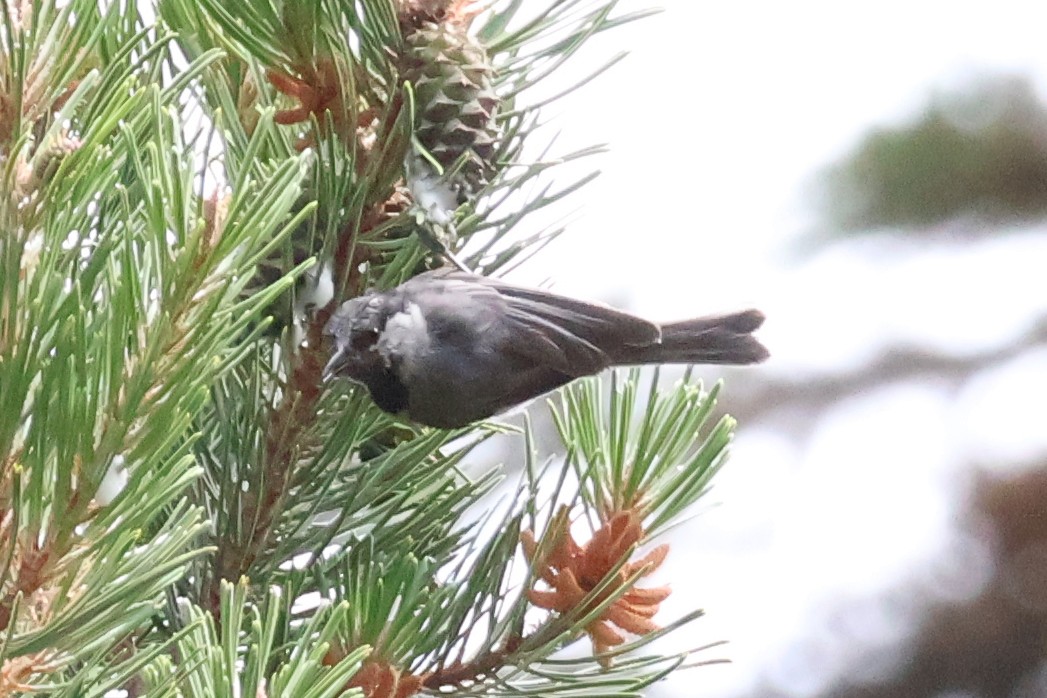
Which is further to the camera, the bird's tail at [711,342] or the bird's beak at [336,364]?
the bird's tail at [711,342]

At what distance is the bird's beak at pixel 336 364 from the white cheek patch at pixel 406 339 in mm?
30

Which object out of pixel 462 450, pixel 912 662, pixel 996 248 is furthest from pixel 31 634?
pixel 996 248

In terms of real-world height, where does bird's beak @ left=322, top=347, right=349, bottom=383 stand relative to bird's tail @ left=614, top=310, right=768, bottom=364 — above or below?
below

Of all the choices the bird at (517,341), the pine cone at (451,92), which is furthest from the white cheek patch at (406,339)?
the pine cone at (451,92)

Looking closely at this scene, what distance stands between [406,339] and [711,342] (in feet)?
0.81

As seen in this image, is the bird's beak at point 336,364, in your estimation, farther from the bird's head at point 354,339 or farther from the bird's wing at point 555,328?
the bird's wing at point 555,328

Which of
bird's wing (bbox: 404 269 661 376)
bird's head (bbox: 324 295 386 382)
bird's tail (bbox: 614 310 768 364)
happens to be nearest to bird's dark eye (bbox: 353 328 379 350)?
bird's head (bbox: 324 295 386 382)

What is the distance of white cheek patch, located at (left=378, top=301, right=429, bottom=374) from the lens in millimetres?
669

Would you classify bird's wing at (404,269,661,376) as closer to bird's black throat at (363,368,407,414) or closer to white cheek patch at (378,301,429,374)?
white cheek patch at (378,301,429,374)

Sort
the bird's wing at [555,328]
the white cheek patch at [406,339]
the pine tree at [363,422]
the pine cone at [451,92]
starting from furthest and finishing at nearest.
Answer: the bird's wing at [555,328]
the white cheek patch at [406,339]
the pine cone at [451,92]
the pine tree at [363,422]

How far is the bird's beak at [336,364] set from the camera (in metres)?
0.57

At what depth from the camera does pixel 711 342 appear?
879 millimetres

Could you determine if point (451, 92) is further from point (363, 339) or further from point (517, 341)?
point (517, 341)

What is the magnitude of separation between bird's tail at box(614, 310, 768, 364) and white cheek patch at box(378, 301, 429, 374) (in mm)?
154
